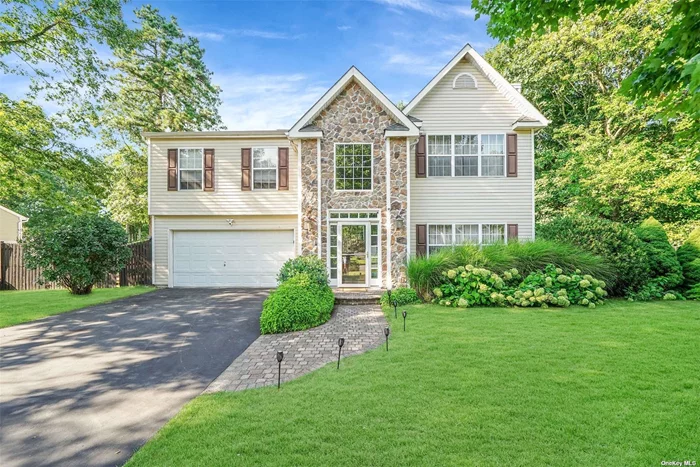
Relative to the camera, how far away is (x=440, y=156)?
37.8 feet

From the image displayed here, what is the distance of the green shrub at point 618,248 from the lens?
9.06 metres

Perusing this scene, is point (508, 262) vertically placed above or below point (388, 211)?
below

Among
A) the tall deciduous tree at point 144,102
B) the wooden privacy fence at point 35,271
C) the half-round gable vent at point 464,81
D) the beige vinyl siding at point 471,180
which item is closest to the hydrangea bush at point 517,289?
the beige vinyl siding at point 471,180

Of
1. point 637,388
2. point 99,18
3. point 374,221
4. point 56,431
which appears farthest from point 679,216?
point 99,18

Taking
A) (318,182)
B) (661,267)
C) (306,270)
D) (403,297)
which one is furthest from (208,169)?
(661,267)

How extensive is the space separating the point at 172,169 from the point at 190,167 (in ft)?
2.17

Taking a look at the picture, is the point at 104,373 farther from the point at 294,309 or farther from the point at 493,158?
the point at 493,158

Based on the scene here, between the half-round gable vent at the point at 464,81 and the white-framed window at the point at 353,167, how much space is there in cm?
419

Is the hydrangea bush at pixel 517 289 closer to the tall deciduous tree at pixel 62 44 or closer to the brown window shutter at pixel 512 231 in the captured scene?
the brown window shutter at pixel 512 231

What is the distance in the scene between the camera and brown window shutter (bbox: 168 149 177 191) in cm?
1245

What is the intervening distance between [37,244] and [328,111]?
10319mm

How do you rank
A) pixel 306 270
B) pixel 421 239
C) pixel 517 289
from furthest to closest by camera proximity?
pixel 421 239 → pixel 306 270 → pixel 517 289

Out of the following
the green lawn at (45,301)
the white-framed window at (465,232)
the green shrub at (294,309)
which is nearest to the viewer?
the green shrub at (294,309)

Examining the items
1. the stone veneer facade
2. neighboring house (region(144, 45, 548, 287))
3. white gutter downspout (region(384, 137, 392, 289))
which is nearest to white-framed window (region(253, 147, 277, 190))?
neighboring house (region(144, 45, 548, 287))
